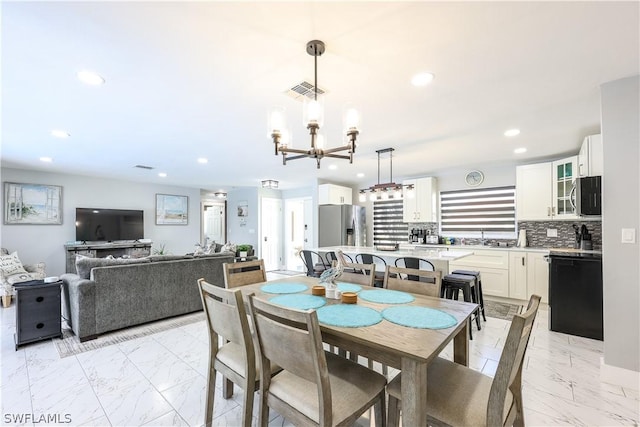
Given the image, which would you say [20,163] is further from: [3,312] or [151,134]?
[151,134]

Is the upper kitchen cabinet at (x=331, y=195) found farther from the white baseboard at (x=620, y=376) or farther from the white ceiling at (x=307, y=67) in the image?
the white baseboard at (x=620, y=376)

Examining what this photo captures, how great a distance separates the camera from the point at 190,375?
2.36 m

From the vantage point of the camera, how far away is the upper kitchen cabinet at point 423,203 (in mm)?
5738

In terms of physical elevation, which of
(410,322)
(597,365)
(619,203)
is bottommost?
(597,365)

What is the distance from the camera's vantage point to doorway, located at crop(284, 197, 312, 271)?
7.74 m

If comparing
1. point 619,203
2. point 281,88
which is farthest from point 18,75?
point 619,203

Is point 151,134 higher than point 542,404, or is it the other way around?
point 151,134

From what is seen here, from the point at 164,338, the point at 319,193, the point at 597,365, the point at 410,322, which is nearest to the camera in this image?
the point at 410,322

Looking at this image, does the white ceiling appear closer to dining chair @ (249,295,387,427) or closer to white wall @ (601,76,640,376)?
white wall @ (601,76,640,376)

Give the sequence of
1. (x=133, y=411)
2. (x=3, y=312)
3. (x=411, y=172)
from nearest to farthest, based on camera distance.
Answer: (x=133, y=411) → (x=3, y=312) → (x=411, y=172)

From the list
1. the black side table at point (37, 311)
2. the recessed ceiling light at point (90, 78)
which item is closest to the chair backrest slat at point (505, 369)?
the recessed ceiling light at point (90, 78)

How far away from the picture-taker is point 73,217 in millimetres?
6035

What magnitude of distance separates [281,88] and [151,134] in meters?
2.07

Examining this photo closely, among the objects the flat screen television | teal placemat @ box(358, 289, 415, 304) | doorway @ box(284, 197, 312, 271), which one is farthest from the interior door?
teal placemat @ box(358, 289, 415, 304)
